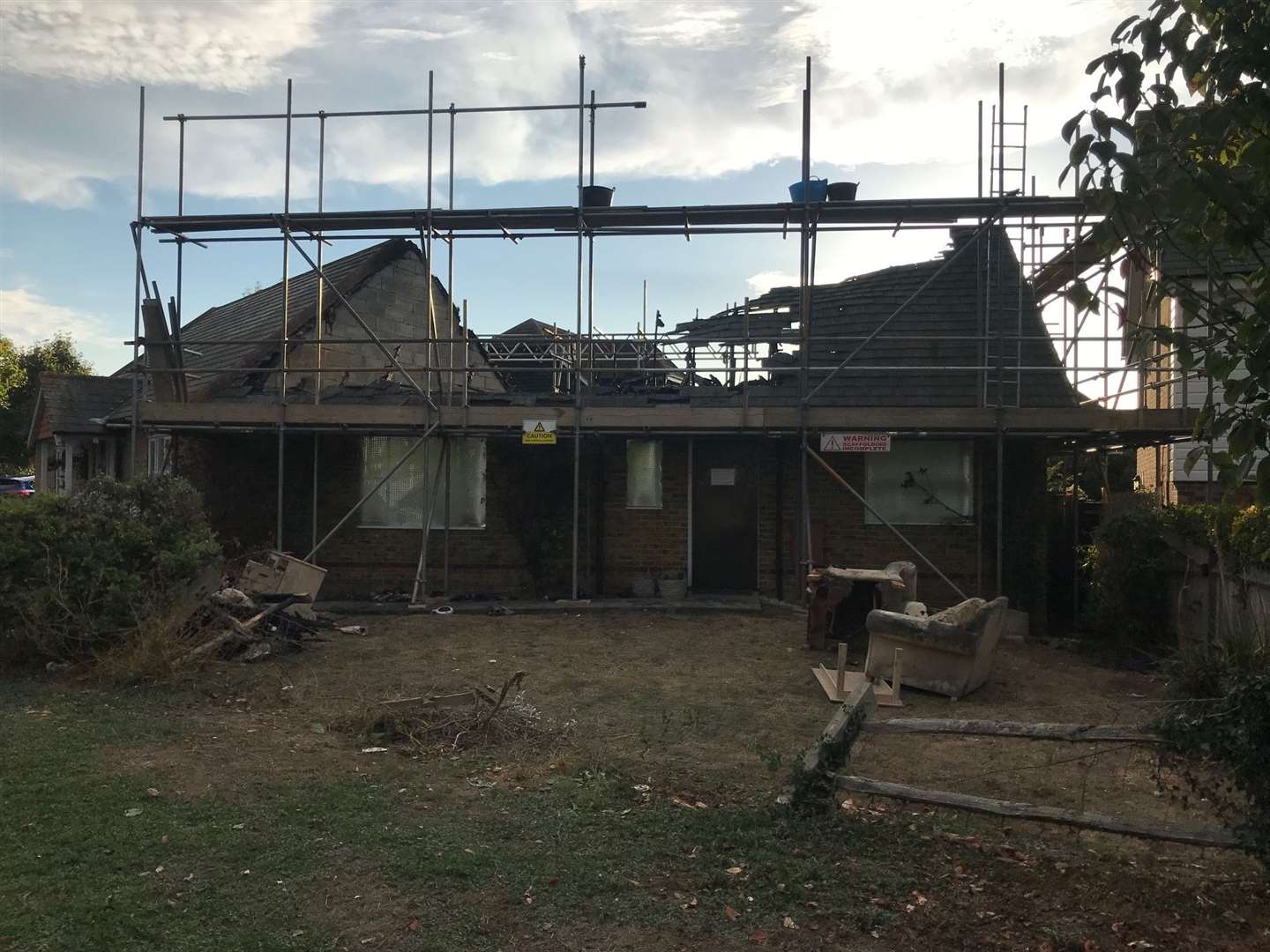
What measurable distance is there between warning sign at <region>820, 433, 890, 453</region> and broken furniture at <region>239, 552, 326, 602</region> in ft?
22.0

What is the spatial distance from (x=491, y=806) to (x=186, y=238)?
11556 mm

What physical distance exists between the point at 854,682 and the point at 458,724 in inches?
146

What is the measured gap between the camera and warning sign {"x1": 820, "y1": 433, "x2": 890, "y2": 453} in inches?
470

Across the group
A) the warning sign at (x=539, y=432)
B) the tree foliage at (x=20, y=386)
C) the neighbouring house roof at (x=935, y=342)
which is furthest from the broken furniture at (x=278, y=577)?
the tree foliage at (x=20, y=386)

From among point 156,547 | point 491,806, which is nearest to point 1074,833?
point 491,806

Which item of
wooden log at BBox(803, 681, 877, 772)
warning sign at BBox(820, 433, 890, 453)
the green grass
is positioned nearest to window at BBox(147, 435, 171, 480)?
warning sign at BBox(820, 433, 890, 453)

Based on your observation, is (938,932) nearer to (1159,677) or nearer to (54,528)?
(1159,677)

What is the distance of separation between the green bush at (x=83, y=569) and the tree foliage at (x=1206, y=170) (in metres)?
8.26

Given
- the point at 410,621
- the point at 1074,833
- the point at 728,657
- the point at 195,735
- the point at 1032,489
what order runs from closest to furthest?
the point at 1074,833, the point at 195,735, the point at 728,657, the point at 410,621, the point at 1032,489

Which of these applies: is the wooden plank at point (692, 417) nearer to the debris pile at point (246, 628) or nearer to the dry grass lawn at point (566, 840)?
the debris pile at point (246, 628)

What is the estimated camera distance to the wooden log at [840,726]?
494cm

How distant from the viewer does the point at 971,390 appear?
12984 millimetres

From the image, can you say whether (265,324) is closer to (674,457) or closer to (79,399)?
(79,399)

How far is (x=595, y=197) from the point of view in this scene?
12.8 metres
